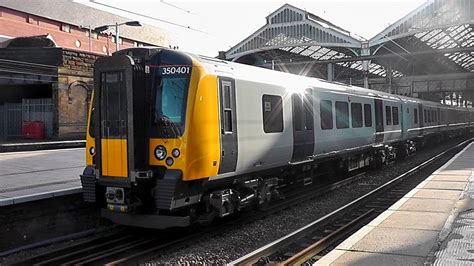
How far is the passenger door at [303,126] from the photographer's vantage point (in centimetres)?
1030

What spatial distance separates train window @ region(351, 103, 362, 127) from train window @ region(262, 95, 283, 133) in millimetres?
5071

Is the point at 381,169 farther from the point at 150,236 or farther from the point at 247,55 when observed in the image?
the point at 247,55

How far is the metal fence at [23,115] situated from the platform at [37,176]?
9795 millimetres

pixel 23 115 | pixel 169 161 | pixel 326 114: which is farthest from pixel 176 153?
pixel 23 115

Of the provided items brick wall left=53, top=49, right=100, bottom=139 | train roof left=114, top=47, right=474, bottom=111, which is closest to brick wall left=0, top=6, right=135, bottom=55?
brick wall left=53, top=49, right=100, bottom=139

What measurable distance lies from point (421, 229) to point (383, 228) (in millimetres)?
539

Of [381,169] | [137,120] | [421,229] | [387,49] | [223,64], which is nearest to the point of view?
[421,229]

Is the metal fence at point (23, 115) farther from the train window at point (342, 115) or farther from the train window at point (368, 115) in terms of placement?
the train window at point (342, 115)

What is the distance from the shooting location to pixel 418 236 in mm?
6340

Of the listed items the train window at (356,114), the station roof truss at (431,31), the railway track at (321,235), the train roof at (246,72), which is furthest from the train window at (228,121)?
the station roof truss at (431,31)

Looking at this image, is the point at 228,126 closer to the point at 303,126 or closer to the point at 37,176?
the point at 303,126

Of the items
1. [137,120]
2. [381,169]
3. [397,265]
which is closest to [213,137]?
[137,120]

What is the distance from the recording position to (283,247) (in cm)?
729

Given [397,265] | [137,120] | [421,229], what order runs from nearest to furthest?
[397,265] < [421,229] < [137,120]
